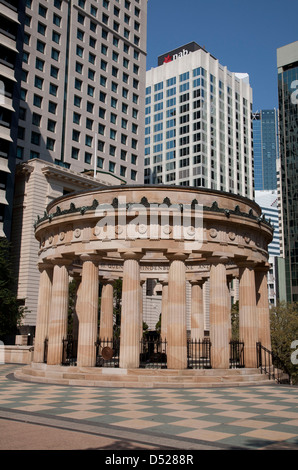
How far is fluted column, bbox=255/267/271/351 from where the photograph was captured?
29225 millimetres

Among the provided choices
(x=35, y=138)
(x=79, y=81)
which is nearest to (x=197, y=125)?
(x=79, y=81)

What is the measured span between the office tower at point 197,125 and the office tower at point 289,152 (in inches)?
749

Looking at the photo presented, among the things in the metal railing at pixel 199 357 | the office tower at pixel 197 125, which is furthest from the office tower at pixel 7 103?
the office tower at pixel 197 125

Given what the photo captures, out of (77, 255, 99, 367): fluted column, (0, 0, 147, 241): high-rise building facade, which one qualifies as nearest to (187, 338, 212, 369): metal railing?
(77, 255, 99, 367): fluted column

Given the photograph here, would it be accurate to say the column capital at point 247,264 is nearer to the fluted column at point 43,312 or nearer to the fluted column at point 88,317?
the fluted column at point 88,317

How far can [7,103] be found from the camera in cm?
6719

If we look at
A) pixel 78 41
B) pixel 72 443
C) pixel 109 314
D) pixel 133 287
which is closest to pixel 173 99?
pixel 78 41

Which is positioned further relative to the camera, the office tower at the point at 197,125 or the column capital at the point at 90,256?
the office tower at the point at 197,125

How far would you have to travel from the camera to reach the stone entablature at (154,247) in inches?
963

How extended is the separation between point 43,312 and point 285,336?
2375 centimetres

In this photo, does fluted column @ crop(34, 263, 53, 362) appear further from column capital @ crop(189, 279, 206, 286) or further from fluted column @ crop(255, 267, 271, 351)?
fluted column @ crop(255, 267, 271, 351)

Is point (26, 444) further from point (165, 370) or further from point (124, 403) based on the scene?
point (165, 370)

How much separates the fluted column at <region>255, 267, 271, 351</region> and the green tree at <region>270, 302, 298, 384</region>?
10.8 meters

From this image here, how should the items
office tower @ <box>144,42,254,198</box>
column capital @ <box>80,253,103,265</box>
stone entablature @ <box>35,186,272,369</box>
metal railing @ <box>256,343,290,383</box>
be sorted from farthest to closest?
office tower @ <box>144,42,254,198</box> < metal railing @ <box>256,343,290,383</box> < column capital @ <box>80,253,103,265</box> < stone entablature @ <box>35,186,272,369</box>
